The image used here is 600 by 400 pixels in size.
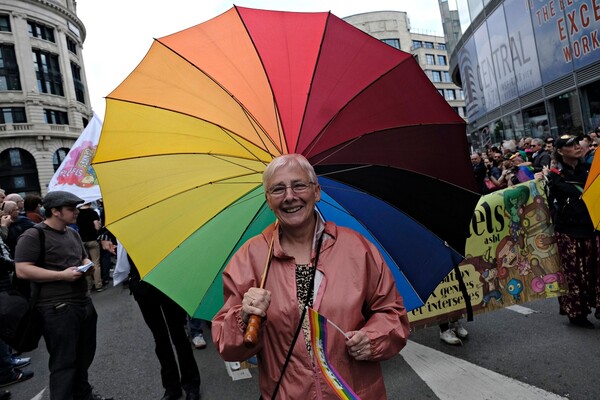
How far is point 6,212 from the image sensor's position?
5.78m

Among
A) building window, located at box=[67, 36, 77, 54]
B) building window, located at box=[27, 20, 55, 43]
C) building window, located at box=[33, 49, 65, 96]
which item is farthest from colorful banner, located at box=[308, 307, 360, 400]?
building window, located at box=[67, 36, 77, 54]

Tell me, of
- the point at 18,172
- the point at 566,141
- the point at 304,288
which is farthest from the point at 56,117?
the point at 304,288

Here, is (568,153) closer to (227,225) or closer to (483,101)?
(227,225)

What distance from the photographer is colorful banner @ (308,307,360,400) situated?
5.34 ft

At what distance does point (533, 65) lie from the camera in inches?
717

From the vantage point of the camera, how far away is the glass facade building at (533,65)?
14.5 metres

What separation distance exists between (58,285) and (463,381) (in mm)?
3416

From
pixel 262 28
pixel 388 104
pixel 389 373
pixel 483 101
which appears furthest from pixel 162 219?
pixel 483 101

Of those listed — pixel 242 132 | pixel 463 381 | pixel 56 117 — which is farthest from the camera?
pixel 56 117

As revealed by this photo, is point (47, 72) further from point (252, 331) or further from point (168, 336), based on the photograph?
point (252, 331)

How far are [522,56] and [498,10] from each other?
3008mm

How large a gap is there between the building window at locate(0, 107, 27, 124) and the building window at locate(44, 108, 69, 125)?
2.27 metres

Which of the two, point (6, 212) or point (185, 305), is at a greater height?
point (6, 212)

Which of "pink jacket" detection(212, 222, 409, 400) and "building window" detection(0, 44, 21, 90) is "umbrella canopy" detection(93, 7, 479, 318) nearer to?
"pink jacket" detection(212, 222, 409, 400)
